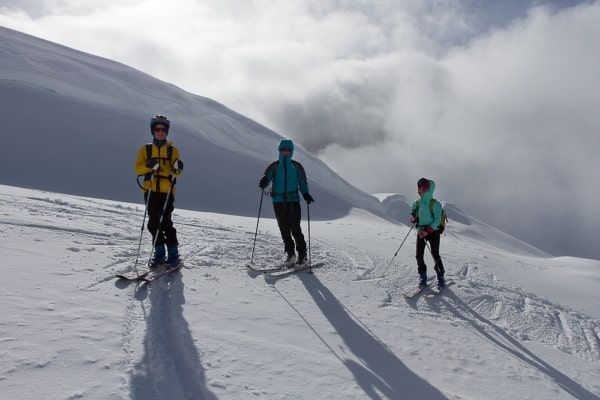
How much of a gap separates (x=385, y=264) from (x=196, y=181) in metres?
17.0

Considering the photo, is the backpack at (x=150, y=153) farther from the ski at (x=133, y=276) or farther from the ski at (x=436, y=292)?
the ski at (x=436, y=292)

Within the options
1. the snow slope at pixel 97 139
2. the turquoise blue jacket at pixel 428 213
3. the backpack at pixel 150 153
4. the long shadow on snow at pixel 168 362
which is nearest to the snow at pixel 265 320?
the long shadow on snow at pixel 168 362

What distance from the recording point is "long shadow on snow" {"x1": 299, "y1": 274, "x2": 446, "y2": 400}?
3.82 meters

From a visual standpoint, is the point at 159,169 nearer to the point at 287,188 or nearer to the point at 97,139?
the point at 287,188

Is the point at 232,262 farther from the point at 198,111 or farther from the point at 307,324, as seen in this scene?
the point at 198,111

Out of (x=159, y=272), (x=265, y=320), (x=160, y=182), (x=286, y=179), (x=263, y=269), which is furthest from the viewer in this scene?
(x=286, y=179)

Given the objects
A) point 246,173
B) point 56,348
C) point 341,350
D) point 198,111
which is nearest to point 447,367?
point 341,350

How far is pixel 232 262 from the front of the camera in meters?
7.57

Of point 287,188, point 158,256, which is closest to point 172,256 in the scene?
point 158,256

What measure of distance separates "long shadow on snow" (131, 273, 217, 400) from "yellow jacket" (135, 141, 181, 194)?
7.05 ft

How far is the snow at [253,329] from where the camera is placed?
3.43 metres

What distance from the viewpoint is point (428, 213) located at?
7.61 metres

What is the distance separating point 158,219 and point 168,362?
11.1 ft

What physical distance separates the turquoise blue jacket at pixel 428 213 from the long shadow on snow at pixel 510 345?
4.41 ft
